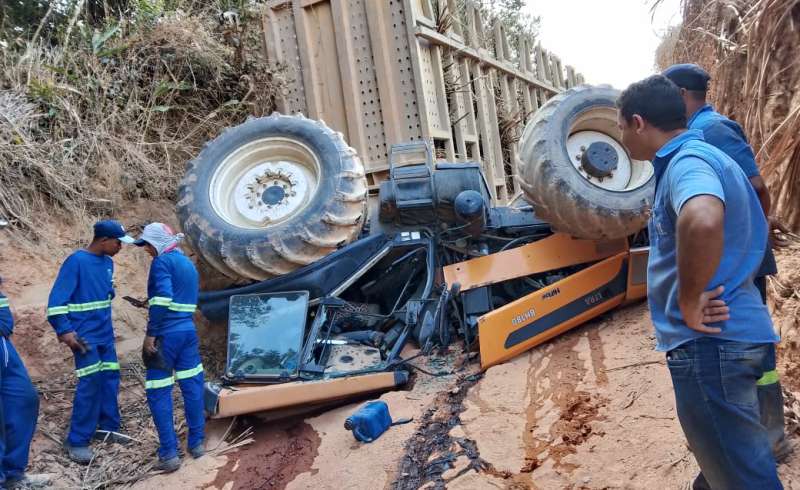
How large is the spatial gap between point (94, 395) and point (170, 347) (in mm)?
605

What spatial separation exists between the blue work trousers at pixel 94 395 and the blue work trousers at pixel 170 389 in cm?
46

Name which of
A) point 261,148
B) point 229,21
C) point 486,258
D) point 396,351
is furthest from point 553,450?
point 229,21

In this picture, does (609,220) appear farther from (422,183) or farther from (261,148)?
(261,148)

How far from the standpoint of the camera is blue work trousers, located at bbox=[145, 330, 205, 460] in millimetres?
3375

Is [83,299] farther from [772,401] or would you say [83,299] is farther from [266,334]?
[772,401]

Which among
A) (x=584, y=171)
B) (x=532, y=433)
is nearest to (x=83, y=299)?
(x=532, y=433)

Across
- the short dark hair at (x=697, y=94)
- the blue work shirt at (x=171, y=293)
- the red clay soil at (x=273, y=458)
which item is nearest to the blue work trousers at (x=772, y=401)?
the short dark hair at (x=697, y=94)

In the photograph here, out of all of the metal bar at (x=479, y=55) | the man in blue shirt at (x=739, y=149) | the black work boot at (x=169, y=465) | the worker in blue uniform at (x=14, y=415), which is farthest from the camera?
the metal bar at (x=479, y=55)

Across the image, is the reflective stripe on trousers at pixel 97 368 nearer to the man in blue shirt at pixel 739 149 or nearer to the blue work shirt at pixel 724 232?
the blue work shirt at pixel 724 232

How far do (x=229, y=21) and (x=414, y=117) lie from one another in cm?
225

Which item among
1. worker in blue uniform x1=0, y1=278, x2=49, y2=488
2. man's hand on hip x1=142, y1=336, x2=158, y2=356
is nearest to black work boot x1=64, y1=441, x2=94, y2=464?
worker in blue uniform x1=0, y1=278, x2=49, y2=488

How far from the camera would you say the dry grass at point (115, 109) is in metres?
5.06

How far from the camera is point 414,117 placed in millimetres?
6156

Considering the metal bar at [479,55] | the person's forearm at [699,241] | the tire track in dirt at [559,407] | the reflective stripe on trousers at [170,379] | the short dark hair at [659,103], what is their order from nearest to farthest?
the person's forearm at [699,241] → the short dark hair at [659,103] → the tire track in dirt at [559,407] → the reflective stripe on trousers at [170,379] → the metal bar at [479,55]
